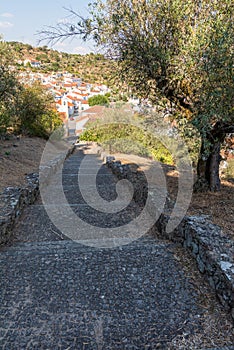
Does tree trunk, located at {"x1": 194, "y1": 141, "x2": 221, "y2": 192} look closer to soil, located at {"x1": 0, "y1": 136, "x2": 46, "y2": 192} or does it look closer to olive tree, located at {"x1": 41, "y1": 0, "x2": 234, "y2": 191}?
olive tree, located at {"x1": 41, "y1": 0, "x2": 234, "y2": 191}

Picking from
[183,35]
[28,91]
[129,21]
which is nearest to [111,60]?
[129,21]

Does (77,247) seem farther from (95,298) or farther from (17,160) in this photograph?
(17,160)

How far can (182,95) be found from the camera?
5797 mm

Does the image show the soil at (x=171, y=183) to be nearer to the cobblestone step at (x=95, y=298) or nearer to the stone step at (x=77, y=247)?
the stone step at (x=77, y=247)

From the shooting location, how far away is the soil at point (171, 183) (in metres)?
5.29

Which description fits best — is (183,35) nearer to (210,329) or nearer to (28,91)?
(210,329)

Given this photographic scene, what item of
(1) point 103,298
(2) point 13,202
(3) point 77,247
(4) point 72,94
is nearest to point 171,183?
(3) point 77,247

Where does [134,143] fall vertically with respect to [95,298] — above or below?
above

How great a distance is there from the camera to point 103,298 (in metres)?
3.38

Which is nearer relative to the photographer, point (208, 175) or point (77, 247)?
point (77, 247)

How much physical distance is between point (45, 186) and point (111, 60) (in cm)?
454

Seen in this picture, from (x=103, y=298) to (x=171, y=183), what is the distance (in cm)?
472

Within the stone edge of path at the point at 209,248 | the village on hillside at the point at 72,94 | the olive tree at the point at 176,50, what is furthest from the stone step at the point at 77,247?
the village on hillside at the point at 72,94

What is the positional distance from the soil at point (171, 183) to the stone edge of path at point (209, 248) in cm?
41
